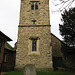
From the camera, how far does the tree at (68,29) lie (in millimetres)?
14699

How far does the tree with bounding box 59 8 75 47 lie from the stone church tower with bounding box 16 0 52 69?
9.08 ft

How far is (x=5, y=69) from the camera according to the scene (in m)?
14.4

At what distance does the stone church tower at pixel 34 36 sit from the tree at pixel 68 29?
277 cm

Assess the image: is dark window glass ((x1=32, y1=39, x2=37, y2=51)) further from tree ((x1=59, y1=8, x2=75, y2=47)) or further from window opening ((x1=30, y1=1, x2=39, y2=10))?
window opening ((x1=30, y1=1, x2=39, y2=10))

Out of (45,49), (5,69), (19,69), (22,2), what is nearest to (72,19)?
(45,49)

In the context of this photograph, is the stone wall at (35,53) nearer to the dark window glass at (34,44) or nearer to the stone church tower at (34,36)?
the stone church tower at (34,36)

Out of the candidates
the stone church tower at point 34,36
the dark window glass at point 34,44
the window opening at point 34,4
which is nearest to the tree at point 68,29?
the stone church tower at point 34,36

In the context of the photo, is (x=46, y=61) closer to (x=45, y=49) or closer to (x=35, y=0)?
(x=45, y=49)

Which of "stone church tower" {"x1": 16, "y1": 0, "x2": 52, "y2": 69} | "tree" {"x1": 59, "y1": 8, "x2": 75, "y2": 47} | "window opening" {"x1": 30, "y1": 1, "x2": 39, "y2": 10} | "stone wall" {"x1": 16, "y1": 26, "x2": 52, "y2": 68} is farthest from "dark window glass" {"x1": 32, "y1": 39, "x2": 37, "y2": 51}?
"window opening" {"x1": 30, "y1": 1, "x2": 39, "y2": 10}

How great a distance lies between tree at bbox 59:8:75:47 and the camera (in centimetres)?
1470

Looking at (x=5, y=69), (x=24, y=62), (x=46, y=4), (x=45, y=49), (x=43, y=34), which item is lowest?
(x=5, y=69)

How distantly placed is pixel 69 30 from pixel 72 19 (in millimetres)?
1941

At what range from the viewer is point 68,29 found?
15.0m

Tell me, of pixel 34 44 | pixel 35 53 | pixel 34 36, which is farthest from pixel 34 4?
pixel 35 53
